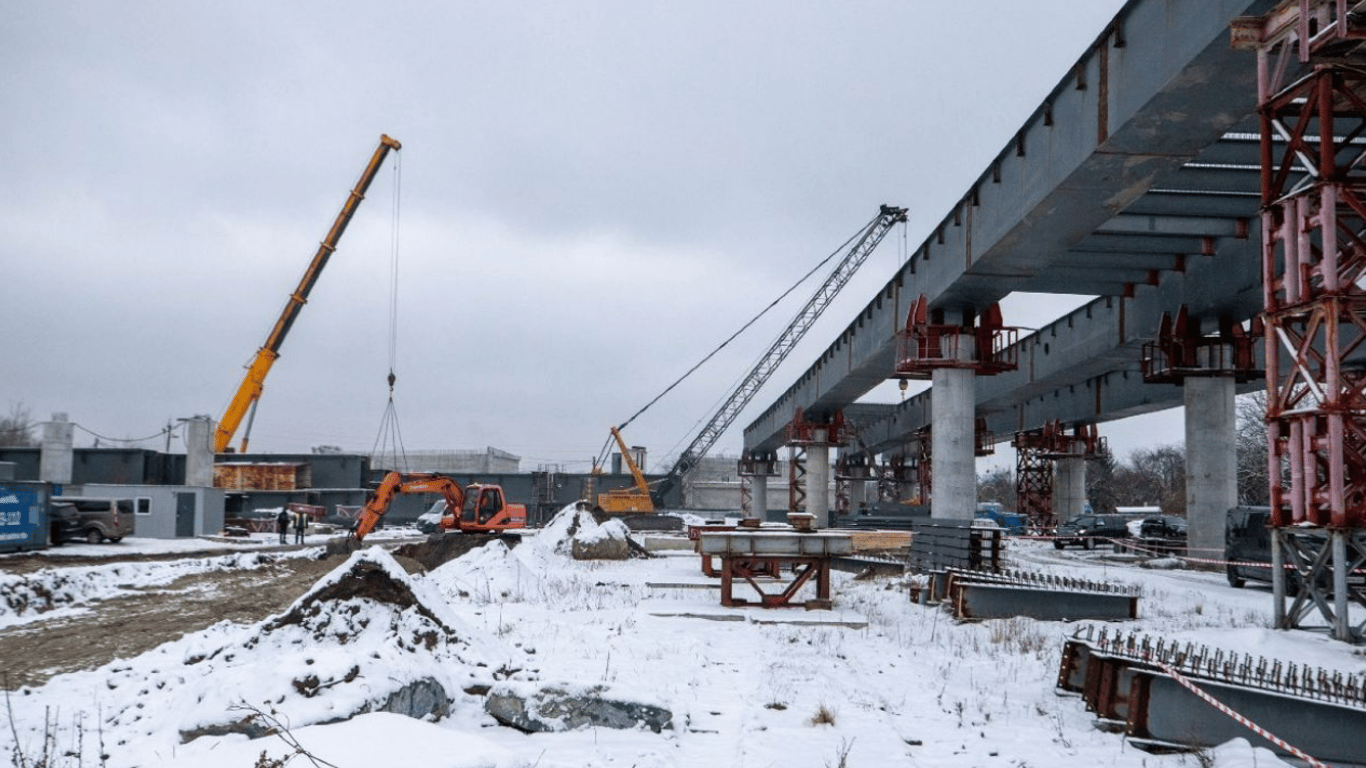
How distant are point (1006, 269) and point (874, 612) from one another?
33.5ft

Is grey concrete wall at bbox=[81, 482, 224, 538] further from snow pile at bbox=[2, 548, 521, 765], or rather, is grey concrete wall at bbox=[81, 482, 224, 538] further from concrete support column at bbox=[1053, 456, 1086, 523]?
concrete support column at bbox=[1053, 456, 1086, 523]

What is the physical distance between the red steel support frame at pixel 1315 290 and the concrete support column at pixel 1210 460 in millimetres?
14363

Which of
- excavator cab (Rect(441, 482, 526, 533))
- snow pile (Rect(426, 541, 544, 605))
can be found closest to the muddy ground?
snow pile (Rect(426, 541, 544, 605))

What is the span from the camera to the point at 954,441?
89.5 ft

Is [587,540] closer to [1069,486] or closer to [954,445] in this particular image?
[954,445]

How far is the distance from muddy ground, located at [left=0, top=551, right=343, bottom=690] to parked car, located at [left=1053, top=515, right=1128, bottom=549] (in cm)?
3116

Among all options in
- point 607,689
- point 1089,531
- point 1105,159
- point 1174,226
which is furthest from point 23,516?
point 1089,531

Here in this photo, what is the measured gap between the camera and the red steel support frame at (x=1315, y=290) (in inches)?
528

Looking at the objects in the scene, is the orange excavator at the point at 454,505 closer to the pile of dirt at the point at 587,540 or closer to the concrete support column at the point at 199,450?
the pile of dirt at the point at 587,540

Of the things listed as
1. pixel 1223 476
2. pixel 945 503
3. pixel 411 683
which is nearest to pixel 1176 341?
pixel 1223 476

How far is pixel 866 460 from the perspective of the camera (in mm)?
80375

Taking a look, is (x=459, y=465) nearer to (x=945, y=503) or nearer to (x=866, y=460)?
(x=866, y=460)

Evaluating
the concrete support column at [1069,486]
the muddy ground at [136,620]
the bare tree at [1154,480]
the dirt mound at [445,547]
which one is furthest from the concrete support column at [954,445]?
the bare tree at [1154,480]

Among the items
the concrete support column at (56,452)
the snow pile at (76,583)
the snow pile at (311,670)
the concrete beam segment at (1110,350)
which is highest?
the concrete beam segment at (1110,350)
